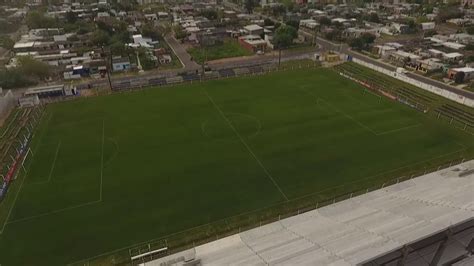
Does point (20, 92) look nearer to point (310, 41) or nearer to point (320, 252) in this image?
point (320, 252)

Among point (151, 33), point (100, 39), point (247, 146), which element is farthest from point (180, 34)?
point (247, 146)

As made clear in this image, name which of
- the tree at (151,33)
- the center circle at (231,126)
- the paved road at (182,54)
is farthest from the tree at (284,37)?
the center circle at (231,126)

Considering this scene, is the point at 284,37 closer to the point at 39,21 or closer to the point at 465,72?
the point at 465,72

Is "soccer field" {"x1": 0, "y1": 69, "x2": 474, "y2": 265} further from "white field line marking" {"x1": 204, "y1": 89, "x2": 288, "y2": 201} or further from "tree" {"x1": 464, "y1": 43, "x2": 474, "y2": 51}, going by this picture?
"tree" {"x1": 464, "y1": 43, "x2": 474, "y2": 51}

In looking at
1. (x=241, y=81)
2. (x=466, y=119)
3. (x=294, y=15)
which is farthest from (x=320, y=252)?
(x=294, y=15)

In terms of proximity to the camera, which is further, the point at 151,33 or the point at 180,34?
the point at 151,33

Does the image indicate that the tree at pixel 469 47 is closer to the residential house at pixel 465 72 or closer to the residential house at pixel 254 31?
the residential house at pixel 465 72
